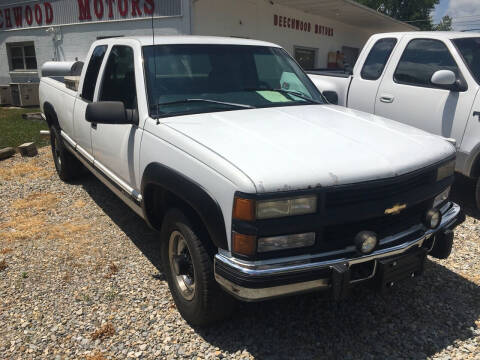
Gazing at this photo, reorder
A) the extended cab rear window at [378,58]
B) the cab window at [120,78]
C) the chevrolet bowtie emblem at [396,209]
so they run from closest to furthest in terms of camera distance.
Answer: the chevrolet bowtie emblem at [396,209] < the cab window at [120,78] < the extended cab rear window at [378,58]

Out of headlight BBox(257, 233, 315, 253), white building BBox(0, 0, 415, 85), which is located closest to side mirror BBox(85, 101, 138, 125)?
headlight BBox(257, 233, 315, 253)

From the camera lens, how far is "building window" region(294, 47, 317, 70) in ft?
56.0

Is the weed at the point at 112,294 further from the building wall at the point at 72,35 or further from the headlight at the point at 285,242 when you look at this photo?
the building wall at the point at 72,35

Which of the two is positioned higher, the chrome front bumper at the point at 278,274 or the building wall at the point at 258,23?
the building wall at the point at 258,23

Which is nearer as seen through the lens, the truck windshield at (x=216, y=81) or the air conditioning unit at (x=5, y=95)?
the truck windshield at (x=216, y=81)

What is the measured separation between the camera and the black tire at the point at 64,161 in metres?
5.66

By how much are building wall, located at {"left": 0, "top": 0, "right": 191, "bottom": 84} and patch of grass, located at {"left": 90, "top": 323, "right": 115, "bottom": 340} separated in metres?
10.3

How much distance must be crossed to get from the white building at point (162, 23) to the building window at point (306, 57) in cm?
4

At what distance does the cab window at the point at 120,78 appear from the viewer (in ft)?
11.3

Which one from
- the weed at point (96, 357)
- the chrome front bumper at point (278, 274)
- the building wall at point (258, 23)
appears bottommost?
the weed at point (96, 357)

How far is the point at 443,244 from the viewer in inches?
111

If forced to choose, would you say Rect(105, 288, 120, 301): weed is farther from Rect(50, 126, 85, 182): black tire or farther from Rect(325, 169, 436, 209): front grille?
Rect(50, 126, 85, 182): black tire

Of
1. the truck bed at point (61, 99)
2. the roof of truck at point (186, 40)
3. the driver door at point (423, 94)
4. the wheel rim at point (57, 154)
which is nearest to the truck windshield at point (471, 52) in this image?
the driver door at point (423, 94)

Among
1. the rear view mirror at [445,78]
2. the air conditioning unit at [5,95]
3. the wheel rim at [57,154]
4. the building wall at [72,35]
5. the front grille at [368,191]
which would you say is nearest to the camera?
the front grille at [368,191]
